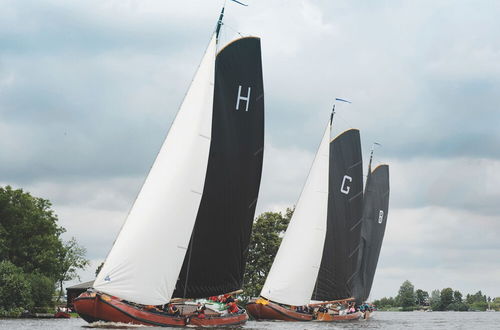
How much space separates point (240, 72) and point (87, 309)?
17.4 metres

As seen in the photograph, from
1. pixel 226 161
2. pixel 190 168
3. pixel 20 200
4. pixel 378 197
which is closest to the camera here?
pixel 190 168

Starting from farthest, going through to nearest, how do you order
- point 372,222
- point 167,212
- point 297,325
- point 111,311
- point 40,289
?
point 372,222, point 40,289, point 297,325, point 167,212, point 111,311

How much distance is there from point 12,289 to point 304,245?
2917cm

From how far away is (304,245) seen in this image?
67125 millimetres

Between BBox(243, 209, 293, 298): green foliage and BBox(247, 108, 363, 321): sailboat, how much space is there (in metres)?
18.8

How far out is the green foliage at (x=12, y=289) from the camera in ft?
243

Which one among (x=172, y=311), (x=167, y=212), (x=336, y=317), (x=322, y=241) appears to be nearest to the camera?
(x=167, y=212)

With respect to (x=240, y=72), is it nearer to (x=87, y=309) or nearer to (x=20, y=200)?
(x=87, y=309)

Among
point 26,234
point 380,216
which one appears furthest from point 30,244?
point 380,216

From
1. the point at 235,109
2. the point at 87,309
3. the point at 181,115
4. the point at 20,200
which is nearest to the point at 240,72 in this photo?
the point at 235,109

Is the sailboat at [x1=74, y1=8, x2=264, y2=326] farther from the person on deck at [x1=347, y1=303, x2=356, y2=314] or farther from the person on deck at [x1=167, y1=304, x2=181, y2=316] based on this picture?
the person on deck at [x1=347, y1=303, x2=356, y2=314]

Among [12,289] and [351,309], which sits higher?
[351,309]

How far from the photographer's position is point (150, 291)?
4278cm

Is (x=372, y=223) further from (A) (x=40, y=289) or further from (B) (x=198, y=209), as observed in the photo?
(B) (x=198, y=209)
